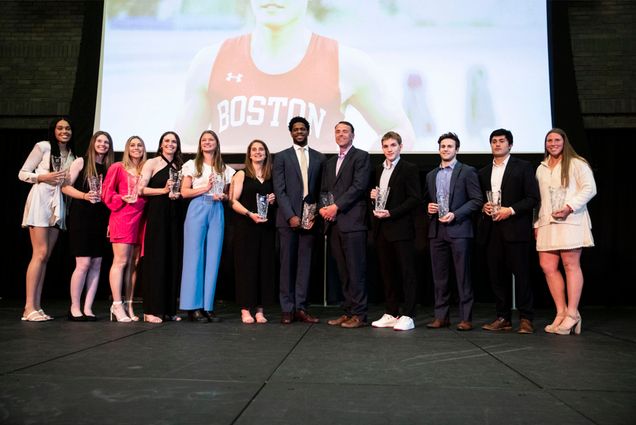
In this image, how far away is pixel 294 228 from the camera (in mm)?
4125

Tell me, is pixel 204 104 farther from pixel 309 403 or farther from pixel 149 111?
pixel 309 403

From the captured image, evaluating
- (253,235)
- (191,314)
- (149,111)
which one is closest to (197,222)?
(253,235)

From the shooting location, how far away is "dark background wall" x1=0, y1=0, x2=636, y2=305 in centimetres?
584

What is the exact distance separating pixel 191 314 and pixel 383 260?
60.1 inches

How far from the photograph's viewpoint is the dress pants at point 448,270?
3971mm

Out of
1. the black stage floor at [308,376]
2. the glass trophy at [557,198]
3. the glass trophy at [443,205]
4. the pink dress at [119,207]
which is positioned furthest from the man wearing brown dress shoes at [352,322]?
the pink dress at [119,207]

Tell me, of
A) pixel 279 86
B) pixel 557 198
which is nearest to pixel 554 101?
pixel 557 198

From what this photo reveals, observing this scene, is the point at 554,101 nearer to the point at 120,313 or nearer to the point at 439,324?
the point at 439,324

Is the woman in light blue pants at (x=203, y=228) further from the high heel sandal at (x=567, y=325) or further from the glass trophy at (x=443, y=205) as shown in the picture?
the high heel sandal at (x=567, y=325)

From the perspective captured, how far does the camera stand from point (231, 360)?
2.61m

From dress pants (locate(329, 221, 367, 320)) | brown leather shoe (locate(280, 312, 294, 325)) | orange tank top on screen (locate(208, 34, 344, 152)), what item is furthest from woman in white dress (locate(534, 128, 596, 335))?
orange tank top on screen (locate(208, 34, 344, 152))

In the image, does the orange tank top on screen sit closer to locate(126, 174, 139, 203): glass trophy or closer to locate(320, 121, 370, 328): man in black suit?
locate(320, 121, 370, 328): man in black suit

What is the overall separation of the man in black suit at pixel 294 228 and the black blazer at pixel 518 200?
51.8 inches

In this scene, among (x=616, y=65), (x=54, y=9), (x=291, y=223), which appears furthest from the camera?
(x=54, y=9)
